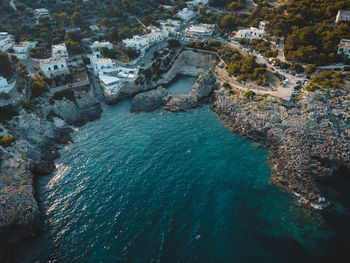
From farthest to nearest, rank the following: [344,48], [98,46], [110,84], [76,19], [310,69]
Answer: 1. [76,19]
2. [98,46]
3. [110,84]
4. [344,48]
5. [310,69]

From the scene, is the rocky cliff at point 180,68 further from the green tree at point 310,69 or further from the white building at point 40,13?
the white building at point 40,13

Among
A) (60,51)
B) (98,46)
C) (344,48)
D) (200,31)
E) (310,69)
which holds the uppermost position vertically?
(200,31)

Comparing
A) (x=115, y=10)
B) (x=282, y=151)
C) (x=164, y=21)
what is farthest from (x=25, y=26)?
(x=282, y=151)

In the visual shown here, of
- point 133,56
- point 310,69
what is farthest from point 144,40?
point 310,69

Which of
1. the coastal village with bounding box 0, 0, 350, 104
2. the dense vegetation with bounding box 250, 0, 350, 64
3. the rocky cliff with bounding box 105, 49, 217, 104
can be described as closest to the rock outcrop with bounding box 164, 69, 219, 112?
the coastal village with bounding box 0, 0, 350, 104

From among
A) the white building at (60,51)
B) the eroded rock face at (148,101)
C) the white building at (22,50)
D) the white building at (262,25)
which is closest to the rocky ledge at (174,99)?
the eroded rock face at (148,101)

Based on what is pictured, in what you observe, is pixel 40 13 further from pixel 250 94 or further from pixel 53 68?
pixel 250 94
